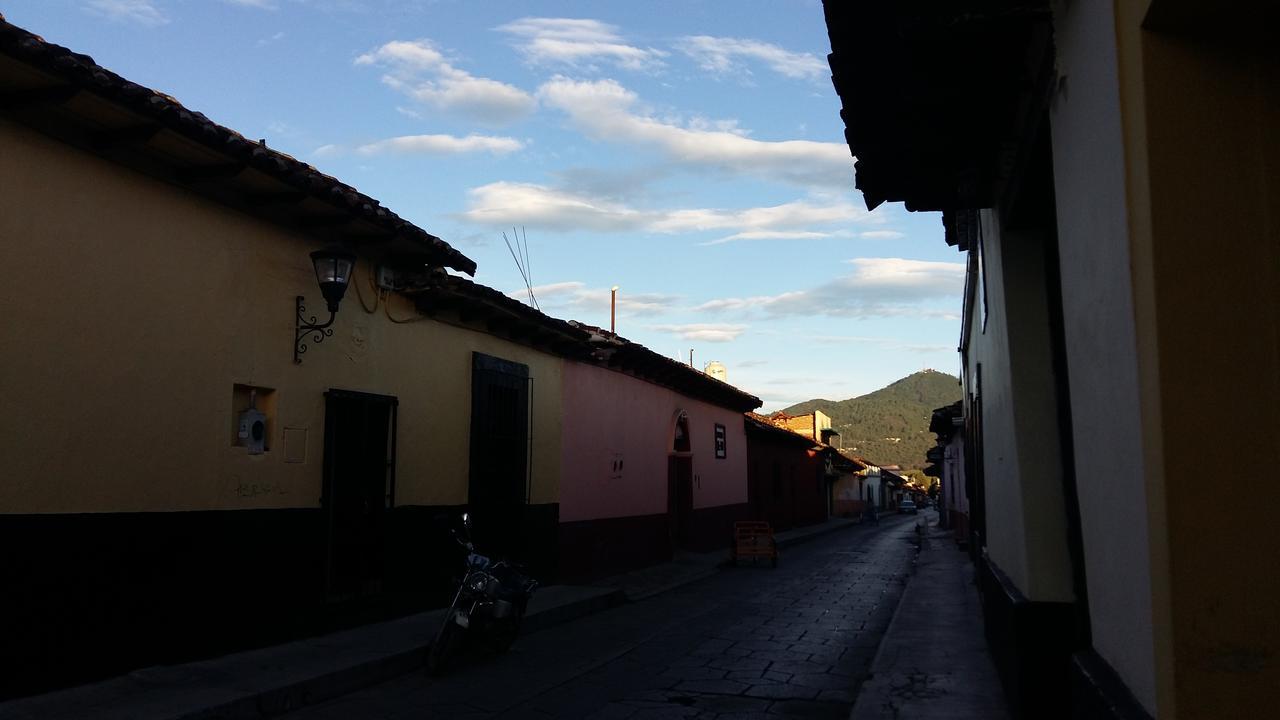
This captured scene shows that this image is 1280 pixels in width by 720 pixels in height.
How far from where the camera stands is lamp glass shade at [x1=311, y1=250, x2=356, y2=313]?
8.36 meters

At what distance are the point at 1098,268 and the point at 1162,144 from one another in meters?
0.67

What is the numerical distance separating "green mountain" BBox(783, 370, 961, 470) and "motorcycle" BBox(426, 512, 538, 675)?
363 ft

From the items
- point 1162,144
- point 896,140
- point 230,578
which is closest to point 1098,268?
point 1162,144

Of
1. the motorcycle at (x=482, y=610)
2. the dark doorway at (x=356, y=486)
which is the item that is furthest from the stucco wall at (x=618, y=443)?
the motorcycle at (x=482, y=610)

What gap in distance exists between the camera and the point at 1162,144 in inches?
90.0

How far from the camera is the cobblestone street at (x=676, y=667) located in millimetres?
6504

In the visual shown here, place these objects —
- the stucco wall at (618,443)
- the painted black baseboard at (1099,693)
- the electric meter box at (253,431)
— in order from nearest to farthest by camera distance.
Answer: the painted black baseboard at (1099,693), the electric meter box at (253,431), the stucco wall at (618,443)

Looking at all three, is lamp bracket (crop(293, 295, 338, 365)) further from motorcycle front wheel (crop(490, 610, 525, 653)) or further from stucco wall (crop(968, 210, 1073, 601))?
stucco wall (crop(968, 210, 1073, 601))

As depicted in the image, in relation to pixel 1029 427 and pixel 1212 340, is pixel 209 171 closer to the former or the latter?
pixel 1029 427

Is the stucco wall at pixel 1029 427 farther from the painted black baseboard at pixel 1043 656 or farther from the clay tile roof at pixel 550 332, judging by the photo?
the clay tile roof at pixel 550 332

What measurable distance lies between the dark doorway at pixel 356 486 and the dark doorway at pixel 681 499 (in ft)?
Result: 34.6

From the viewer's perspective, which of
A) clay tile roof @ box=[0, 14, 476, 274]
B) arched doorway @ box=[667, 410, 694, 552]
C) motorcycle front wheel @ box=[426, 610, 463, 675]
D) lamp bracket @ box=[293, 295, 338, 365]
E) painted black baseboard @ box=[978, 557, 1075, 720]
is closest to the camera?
painted black baseboard @ box=[978, 557, 1075, 720]

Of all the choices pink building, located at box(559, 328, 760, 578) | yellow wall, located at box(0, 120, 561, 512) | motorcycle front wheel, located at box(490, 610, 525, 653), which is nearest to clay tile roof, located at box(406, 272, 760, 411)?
pink building, located at box(559, 328, 760, 578)

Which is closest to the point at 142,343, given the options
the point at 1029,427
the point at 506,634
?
the point at 506,634
